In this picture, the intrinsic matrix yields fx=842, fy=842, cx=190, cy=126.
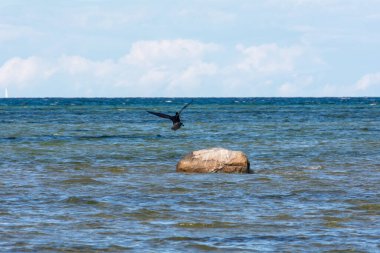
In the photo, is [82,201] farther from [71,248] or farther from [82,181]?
[71,248]

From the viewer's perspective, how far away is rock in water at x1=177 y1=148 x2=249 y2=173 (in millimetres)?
24406

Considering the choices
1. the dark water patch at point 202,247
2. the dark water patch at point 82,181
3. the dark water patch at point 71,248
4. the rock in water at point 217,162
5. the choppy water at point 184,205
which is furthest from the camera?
the rock in water at point 217,162

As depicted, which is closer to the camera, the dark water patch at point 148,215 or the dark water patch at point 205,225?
the dark water patch at point 205,225

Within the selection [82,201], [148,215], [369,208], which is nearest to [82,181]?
[82,201]

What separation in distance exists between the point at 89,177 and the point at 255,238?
1072cm

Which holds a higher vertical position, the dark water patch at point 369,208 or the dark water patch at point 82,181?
the dark water patch at point 82,181

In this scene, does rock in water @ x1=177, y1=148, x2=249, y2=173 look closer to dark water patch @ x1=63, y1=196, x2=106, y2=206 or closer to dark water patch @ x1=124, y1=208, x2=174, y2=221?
dark water patch @ x1=63, y1=196, x2=106, y2=206

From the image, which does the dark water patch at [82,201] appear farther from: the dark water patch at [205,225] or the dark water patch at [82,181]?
the dark water patch at [82,181]

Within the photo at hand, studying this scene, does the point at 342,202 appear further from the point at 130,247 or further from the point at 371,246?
the point at 130,247

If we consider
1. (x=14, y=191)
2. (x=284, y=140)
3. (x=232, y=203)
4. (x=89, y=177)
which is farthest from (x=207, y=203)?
(x=284, y=140)

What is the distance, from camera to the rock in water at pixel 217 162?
24.4 metres

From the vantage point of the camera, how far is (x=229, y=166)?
24.5m

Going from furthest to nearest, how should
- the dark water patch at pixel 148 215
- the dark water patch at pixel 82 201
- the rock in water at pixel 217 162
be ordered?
1. the rock in water at pixel 217 162
2. the dark water patch at pixel 82 201
3. the dark water patch at pixel 148 215

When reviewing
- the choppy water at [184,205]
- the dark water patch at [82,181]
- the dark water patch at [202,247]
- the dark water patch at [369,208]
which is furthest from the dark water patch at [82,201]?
the dark water patch at [369,208]
